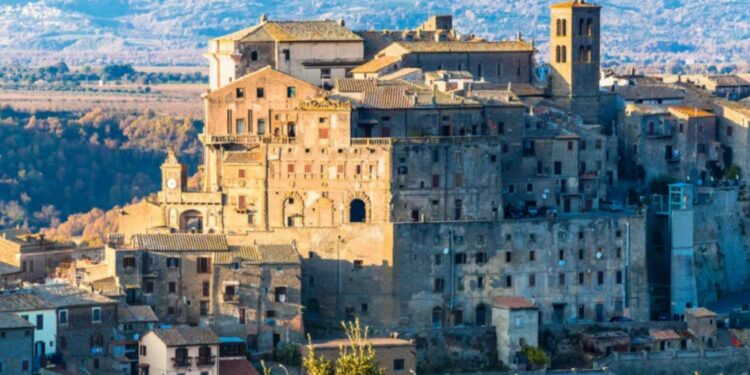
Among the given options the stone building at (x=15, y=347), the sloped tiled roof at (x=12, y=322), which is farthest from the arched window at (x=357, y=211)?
the stone building at (x=15, y=347)

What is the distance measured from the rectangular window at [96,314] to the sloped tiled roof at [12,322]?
3.02m

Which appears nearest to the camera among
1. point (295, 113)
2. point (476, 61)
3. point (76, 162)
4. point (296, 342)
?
point (296, 342)

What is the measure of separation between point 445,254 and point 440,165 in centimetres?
326

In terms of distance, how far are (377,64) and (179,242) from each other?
13983 mm

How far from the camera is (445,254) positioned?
89.2m

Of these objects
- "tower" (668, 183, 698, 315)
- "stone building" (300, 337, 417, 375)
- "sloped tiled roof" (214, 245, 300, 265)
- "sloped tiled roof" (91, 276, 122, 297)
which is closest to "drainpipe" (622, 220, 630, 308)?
"tower" (668, 183, 698, 315)

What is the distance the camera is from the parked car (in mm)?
94938

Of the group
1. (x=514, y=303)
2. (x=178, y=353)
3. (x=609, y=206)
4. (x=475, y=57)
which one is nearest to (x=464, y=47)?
(x=475, y=57)

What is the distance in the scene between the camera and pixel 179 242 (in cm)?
8688

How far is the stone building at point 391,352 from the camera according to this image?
83.9m

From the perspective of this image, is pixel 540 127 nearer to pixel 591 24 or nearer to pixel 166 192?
pixel 591 24

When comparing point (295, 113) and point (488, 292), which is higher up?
point (295, 113)

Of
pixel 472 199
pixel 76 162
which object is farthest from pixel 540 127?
pixel 76 162

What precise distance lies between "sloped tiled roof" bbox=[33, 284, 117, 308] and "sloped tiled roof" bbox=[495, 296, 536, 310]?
14.3 metres
